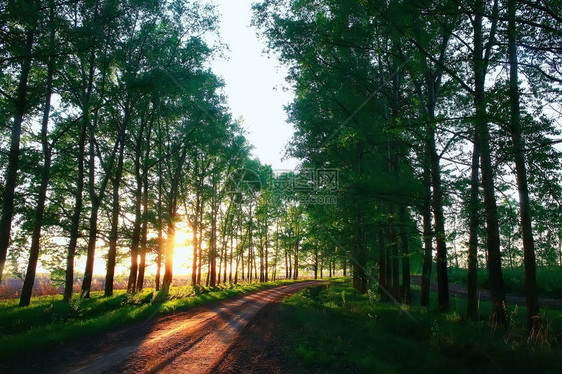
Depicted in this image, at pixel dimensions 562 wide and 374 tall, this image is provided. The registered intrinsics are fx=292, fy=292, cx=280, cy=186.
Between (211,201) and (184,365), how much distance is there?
961 inches

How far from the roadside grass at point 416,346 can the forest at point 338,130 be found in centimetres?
104

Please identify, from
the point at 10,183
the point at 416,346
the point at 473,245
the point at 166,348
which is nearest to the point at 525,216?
the point at 473,245

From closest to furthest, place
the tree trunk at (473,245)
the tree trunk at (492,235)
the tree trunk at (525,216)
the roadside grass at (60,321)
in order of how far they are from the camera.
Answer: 1. the roadside grass at (60,321)
2. the tree trunk at (525,216)
3. the tree trunk at (492,235)
4. the tree trunk at (473,245)

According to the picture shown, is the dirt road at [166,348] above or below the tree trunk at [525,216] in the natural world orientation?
below

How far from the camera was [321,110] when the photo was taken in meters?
19.3

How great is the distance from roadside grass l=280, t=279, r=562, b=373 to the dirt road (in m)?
1.87

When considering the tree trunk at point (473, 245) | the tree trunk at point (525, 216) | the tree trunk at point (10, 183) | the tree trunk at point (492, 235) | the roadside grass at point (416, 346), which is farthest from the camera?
the tree trunk at point (10, 183)

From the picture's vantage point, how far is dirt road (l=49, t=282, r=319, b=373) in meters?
5.60

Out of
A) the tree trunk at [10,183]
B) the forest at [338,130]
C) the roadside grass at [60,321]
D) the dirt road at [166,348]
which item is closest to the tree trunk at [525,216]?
the forest at [338,130]

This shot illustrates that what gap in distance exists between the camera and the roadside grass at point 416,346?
18.3ft

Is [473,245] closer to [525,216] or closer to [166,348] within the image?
[525,216]

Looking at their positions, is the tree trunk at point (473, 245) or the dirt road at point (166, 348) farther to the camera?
the tree trunk at point (473, 245)

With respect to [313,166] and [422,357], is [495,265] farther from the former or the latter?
[313,166]

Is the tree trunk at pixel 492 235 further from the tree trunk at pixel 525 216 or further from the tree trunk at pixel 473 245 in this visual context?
the tree trunk at pixel 525 216
